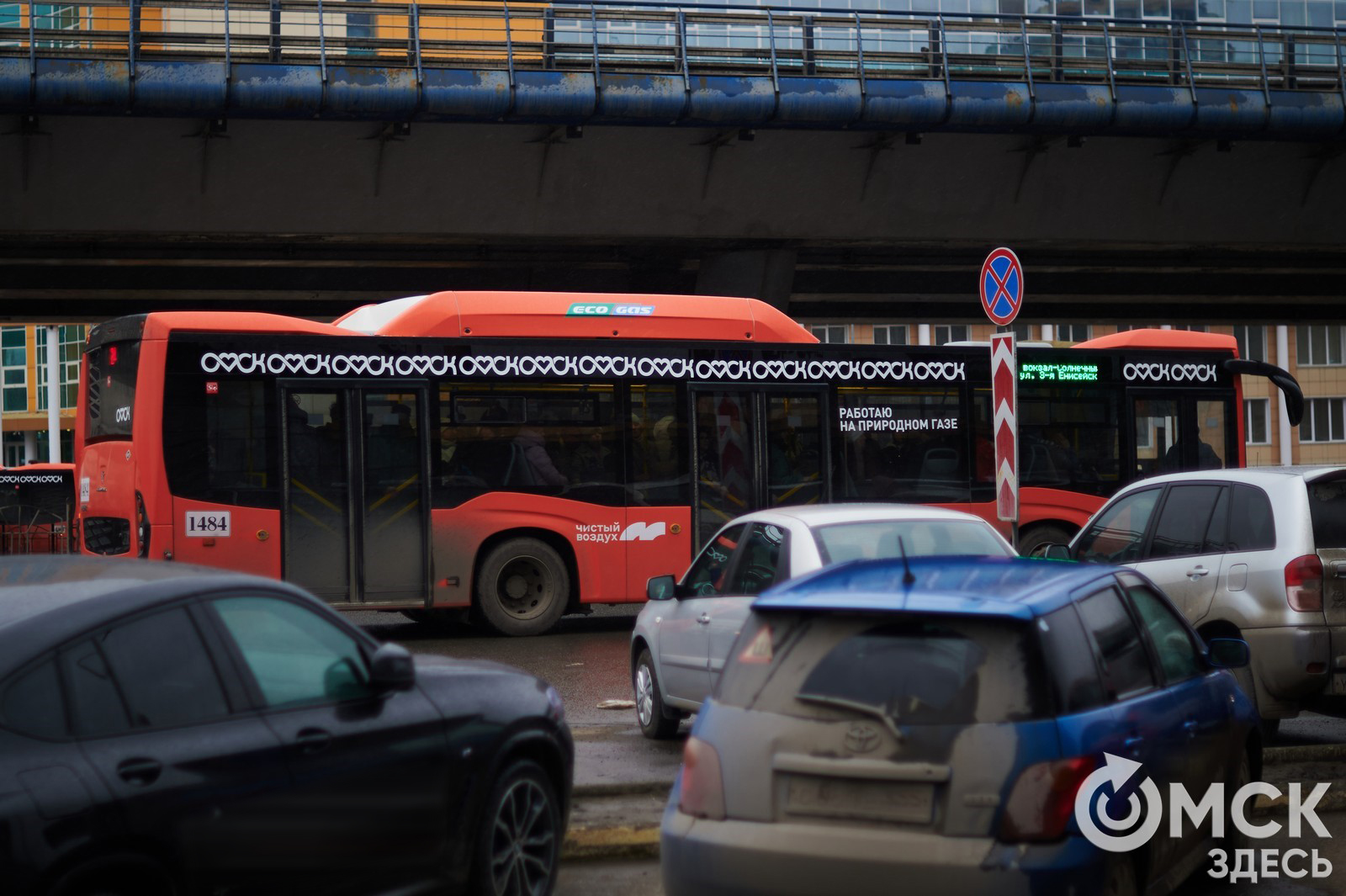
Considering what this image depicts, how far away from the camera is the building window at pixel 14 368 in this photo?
276 feet

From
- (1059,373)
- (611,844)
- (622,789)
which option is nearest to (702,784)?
(611,844)

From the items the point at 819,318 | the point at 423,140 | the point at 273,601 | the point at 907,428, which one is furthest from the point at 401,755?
the point at 819,318

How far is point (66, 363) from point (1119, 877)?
84.1 m

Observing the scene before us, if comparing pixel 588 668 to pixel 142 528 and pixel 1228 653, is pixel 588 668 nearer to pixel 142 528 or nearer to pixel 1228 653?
pixel 142 528

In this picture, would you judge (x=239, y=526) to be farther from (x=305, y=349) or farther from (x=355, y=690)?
(x=355, y=690)

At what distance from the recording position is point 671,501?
16.2 meters

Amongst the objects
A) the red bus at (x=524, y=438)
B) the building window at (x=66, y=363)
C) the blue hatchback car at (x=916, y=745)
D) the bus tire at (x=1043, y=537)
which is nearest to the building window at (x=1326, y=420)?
the building window at (x=66, y=363)

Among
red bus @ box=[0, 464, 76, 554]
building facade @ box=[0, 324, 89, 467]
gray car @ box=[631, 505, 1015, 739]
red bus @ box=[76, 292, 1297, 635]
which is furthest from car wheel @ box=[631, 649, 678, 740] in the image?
building facade @ box=[0, 324, 89, 467]

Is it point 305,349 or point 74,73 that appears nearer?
point 305,349

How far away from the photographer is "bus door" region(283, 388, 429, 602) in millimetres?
14766

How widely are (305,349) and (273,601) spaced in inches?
406

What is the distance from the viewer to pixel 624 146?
2241 cm

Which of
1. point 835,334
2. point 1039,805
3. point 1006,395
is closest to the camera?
point 1039,805

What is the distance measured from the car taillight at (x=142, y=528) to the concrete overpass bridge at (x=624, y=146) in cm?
713
